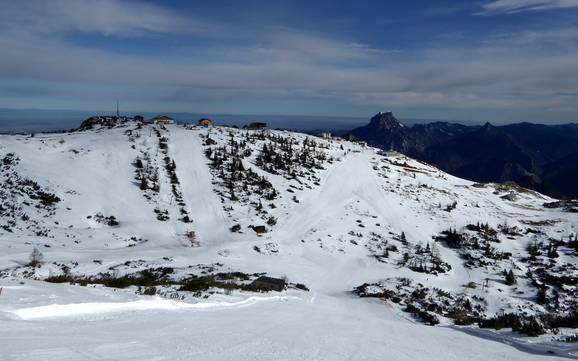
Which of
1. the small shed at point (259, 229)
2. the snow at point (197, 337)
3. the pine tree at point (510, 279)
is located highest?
the snow at point (197, 337)

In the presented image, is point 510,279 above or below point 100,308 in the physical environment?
below

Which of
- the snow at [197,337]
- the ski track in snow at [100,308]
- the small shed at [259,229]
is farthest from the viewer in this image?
the small shed at [259,229]

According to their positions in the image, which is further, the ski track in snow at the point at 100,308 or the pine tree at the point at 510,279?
the pine tree at the point at 510,279

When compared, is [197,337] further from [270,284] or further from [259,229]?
[259,229]

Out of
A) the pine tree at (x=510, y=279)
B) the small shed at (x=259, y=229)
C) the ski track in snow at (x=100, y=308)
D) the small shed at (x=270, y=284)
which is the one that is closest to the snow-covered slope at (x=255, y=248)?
the ski track in snow at (x=100, y=308)

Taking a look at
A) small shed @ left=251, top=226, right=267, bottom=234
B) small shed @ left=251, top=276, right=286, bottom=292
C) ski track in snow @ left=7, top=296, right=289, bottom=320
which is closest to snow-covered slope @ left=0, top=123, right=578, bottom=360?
ski track in snow @ left=7, top=296, right=289, bottom=320

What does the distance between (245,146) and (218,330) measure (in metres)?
65.2

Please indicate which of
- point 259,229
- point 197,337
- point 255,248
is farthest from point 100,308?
point 259,229

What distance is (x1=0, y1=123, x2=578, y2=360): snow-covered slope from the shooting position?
8.16 metres

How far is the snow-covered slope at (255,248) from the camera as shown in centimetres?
816

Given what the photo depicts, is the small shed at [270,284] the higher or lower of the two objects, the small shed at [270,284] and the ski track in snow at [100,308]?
the lower

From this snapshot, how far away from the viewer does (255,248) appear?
41531 millimetres

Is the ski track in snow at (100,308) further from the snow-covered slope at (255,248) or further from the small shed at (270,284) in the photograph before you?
the small shed at (270,284)

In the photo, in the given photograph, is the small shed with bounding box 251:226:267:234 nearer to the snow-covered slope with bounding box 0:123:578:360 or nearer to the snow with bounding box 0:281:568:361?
the snow-covered slope with bounding box 0:123:578:360
